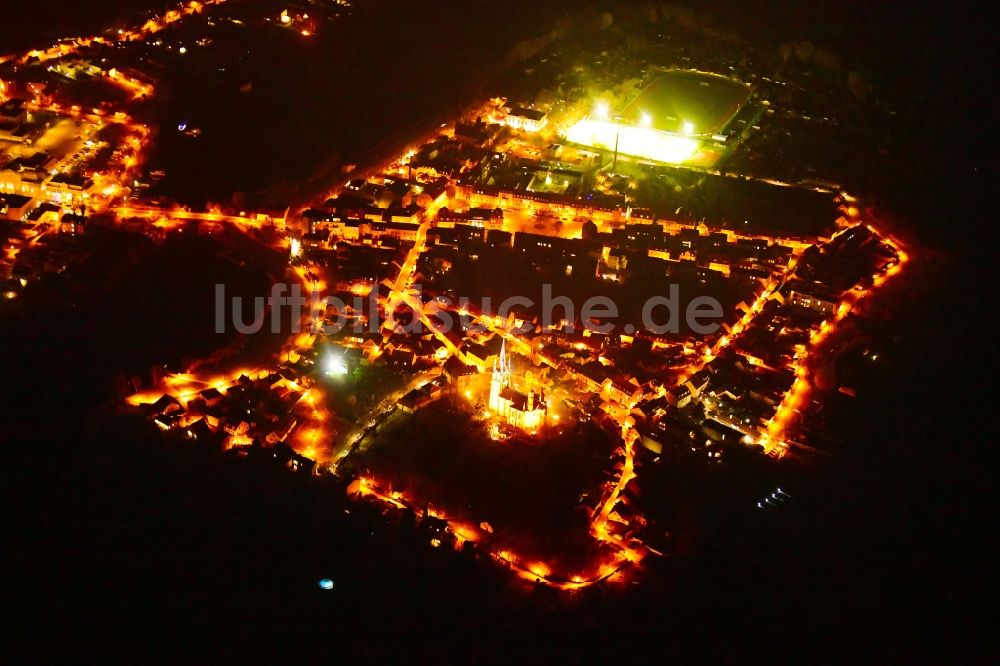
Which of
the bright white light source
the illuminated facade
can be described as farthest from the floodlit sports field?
the illuminated facade

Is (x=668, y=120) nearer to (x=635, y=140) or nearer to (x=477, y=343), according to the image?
(x=635, y=140)

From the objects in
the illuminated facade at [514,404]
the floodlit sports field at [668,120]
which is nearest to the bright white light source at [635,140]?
the floodlit sports field at [668,120]

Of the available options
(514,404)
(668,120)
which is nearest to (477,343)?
(514,404)

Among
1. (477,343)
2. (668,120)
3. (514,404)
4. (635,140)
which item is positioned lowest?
(514,404)

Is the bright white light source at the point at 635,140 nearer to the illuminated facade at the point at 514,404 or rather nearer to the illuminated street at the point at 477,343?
the illuminated street at the point at 477,343

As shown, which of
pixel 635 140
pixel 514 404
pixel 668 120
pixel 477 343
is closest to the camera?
pixel 514 404
